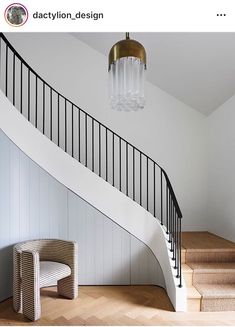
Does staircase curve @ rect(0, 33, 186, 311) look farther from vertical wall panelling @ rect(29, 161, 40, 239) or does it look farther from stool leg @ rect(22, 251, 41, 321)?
stool leg @ rect(22, 251, 41, 321)

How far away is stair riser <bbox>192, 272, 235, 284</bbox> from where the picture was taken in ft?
8.62

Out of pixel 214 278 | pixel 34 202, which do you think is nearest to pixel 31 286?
pixel 34 202

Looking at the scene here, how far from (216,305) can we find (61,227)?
176 centimetres

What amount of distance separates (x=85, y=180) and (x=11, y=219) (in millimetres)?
873

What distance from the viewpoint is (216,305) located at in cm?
238

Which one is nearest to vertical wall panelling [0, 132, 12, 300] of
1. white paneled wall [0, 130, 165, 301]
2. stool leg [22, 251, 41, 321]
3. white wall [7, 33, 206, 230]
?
white paneled wall [0, 130, 165, 301]

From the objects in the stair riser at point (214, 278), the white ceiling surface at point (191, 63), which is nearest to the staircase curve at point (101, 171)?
the stair riser at point (214, 278)

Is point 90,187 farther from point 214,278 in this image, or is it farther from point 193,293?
point 214,278

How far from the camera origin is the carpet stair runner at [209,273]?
7.80ft

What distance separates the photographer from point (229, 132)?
134 inches

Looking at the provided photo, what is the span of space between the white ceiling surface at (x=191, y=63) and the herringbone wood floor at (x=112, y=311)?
2.60 meters

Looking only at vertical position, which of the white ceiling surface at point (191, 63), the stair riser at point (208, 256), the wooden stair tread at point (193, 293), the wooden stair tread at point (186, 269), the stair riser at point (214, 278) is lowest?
the wooden stair tread at point (193, 293)

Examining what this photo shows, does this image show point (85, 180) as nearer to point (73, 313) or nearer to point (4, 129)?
point (4, 129)
